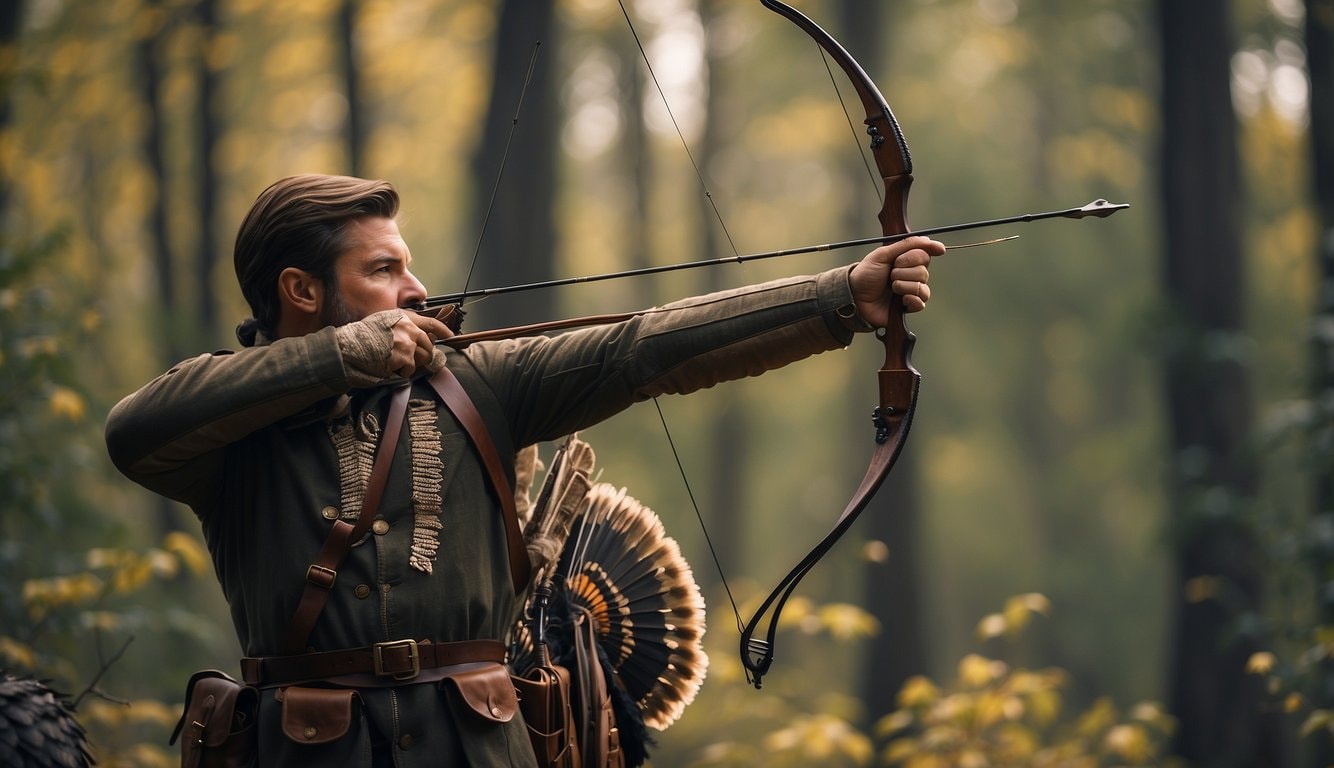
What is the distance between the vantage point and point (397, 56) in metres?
12.5

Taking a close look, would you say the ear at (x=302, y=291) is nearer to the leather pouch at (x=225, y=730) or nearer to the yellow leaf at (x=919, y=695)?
the leather pouch at (x=225, y=730)

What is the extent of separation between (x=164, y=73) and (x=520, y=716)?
9.18 meters

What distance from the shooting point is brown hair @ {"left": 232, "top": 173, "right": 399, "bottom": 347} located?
8.26ft

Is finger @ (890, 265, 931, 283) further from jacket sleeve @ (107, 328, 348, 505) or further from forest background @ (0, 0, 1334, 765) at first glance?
forest background @ (0, 0, 1334, 765)

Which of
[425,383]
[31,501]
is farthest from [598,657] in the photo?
[31,501]

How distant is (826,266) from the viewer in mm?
12109

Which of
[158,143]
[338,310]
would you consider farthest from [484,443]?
[158,143]

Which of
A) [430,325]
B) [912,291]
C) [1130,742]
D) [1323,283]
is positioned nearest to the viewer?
[912,291]

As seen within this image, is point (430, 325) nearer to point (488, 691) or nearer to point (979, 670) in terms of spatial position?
point (488, 691)

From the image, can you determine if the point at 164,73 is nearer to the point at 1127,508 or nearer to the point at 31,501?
the point at 31,501

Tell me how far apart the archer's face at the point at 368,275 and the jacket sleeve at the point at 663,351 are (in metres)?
0.19

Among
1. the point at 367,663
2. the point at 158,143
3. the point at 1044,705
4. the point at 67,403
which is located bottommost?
the point at 1044,705

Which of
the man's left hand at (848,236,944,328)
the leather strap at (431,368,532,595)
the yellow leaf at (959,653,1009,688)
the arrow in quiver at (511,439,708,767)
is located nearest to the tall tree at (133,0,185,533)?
the yellow leaf at (959,653,1009,688)

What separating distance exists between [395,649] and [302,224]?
0.84 m
